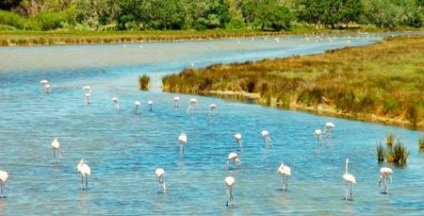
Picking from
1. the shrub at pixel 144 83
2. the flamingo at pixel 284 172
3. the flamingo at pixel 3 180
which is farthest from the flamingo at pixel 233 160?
the shrub at pixel 144 83

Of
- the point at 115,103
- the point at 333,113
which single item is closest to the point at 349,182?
the point at 333,113

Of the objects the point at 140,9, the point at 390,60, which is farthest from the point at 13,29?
the point at 390,60

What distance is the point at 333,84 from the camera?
43875 millimetres

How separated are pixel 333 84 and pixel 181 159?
59.0ft

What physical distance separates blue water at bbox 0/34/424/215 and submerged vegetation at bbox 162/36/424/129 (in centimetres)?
160

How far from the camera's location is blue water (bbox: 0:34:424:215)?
21.2m

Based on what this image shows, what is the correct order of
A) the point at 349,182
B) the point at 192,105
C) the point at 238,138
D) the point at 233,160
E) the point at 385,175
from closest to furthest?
the point at 349,182 → the point at 385,175 → the point at 233,160 → the point at 238,138 → the point at 192,105

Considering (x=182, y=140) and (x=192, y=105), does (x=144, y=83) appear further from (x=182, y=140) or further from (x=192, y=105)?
(x=182, y=140)

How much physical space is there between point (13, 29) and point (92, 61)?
69.6 m

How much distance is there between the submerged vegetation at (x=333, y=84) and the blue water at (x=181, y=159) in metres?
1.60

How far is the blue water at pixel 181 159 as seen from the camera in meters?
21.2

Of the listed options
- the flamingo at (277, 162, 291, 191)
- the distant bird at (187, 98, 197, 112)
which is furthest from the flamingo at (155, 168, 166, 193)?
the distant bird at (187, 98, 197, 112)

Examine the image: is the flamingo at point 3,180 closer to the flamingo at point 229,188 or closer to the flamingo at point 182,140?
the flamingo at point 229,188

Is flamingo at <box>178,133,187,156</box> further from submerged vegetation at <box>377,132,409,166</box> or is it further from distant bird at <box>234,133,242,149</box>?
submerged vegetation at <box>377,132,409,166</box>
